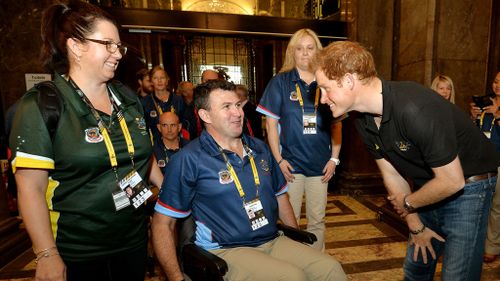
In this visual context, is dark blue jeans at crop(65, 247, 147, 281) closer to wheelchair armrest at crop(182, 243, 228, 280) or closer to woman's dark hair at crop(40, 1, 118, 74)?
wheelchair armrest at crop(182, 243, 228, 280)

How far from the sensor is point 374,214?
174 inches

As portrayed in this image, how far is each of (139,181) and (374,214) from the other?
3.81 meters

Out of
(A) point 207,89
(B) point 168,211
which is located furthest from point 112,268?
(A) point 207,89

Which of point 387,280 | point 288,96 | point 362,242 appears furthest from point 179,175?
point 362,242

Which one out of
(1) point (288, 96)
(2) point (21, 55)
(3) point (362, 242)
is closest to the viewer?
(1) point (288, 96)

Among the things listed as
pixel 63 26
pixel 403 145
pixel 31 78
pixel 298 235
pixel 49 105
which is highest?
pixel 63 26

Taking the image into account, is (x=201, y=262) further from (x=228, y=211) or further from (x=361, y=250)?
(x=361, y=250)

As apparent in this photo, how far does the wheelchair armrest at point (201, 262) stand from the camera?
55.2 inches

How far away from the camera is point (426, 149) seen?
1.38m

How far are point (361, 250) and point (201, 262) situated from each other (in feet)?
8.05

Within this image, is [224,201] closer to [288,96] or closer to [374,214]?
[288,96]

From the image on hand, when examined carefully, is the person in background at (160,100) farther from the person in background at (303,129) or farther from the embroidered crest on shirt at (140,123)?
the embroidered crest on shirt at (140,123)

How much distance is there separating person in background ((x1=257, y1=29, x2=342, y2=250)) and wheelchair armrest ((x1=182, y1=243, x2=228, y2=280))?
1.26 metres

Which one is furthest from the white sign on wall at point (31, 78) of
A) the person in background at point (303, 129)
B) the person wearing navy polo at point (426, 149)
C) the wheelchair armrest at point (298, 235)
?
the person wearing navy polo at point (426, 149)
